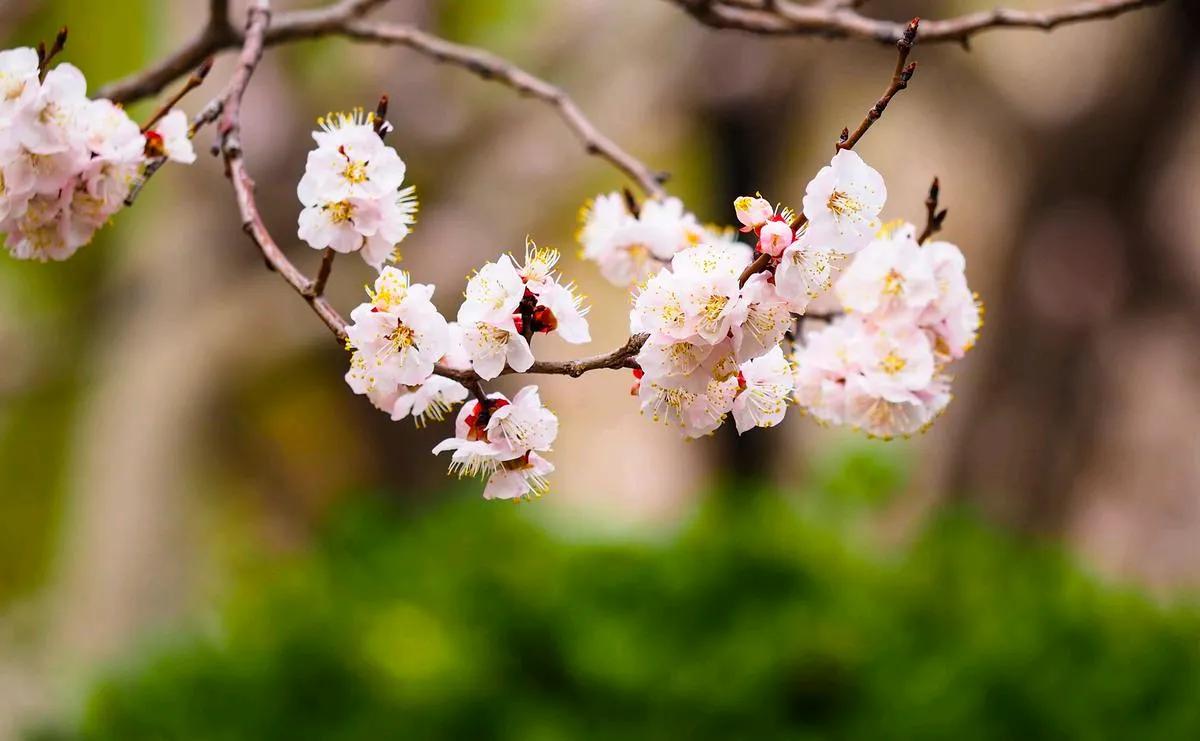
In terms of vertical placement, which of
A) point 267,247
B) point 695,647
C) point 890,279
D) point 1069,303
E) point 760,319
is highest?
point 1069,303

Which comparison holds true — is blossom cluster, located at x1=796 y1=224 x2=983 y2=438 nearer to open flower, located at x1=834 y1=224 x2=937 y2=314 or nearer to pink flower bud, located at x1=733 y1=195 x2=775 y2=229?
open flower, located at x1=834 y1=224 x2=937 y2=314

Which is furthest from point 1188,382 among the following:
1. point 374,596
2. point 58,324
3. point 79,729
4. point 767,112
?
point 58,324

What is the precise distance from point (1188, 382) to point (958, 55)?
4.59 feet

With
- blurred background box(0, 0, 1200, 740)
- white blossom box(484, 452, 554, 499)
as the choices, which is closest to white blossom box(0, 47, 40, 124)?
Answer: white blossom box(484, 452, 554, 499)

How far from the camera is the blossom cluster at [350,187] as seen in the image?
0.93 meters

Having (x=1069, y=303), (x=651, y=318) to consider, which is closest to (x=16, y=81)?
(x=651, y=318)

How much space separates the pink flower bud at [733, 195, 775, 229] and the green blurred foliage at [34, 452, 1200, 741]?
4.47 ft

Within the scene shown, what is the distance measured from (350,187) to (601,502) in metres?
3.99

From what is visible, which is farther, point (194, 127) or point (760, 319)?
point (194, 127)

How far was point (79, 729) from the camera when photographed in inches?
96.7

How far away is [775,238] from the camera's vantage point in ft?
2.84

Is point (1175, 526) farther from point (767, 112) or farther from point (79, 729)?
point (79, 729)

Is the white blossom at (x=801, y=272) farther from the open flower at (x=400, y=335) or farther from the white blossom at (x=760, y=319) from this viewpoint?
the open flower at (x=400, y=335)

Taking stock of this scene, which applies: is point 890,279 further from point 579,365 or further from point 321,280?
point 321,280
